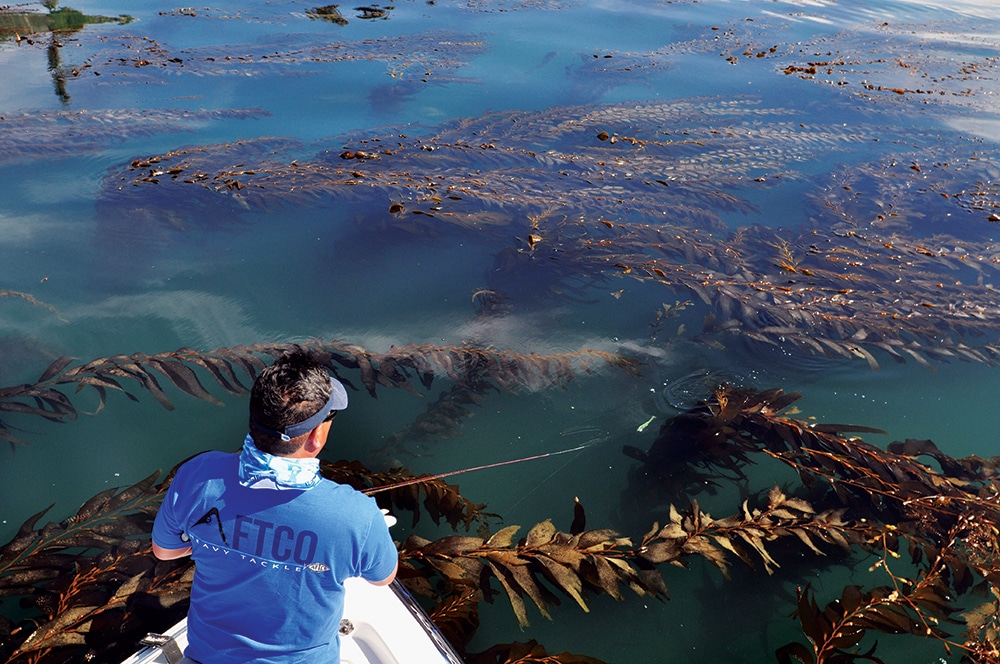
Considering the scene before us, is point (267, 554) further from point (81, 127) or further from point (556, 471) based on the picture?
point (81, 127)

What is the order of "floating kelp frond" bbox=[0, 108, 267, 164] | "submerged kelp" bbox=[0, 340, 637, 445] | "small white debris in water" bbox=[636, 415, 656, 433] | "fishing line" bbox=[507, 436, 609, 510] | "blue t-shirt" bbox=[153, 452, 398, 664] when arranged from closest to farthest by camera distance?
"blue t-shirt" bbox=[153, 452, 398, 664] → "fishing line" bbox=[507, 436, 609, 510] → "submerged kelp" bbox=[0, 340, 637, 445] → "small white debris in water" bbox=[636, 415, 656, 433] → "floating kelp frond" bbox=[0, 108, 267, 164]

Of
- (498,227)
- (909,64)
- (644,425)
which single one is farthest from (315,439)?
(909,64)

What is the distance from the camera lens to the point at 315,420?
1542 mm

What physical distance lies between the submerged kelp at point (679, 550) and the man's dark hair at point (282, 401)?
943 millimetres

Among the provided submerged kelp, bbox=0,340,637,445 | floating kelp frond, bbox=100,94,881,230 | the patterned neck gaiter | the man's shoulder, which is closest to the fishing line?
submerged kelp, bbox=0,340,637,445

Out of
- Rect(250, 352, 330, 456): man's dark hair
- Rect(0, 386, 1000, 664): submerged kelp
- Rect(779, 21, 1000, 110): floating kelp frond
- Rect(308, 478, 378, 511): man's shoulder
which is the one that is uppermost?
Rect(779, 21, 1000, 110): floating kelp frond

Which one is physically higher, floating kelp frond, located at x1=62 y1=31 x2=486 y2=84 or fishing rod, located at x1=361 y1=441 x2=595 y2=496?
floating kelp frond, located at x1=62 y1=31 x2=486 y2=84

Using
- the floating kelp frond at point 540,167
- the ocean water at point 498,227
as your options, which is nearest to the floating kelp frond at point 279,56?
the ocean water at point 498,227

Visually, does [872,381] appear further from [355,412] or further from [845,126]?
[845,126]

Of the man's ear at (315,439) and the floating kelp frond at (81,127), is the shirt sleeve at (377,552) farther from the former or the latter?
the floating kelp frond at (81,127)

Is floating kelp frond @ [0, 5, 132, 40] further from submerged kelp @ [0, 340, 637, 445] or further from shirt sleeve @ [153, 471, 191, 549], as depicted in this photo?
shirt sleeve @ [153, 471, 191, 549]

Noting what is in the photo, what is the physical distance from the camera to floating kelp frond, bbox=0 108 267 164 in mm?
4812

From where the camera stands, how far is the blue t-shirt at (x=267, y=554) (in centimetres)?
147

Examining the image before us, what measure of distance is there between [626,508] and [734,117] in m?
4.88
